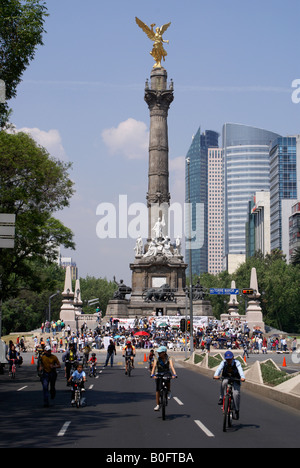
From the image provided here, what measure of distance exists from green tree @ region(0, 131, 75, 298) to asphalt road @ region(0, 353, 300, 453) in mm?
11122

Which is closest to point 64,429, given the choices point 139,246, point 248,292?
point 248,292

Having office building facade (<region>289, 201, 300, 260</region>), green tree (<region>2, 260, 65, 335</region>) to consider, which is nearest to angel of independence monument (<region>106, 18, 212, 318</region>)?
green tree (<region>2, 260, 65, 335</region>)

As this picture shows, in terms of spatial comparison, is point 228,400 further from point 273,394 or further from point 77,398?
point 273,394

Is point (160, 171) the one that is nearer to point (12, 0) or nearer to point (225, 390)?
point (12, 0)

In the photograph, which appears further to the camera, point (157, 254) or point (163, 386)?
point (157, 254)

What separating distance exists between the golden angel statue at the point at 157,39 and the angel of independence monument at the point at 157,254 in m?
5.80

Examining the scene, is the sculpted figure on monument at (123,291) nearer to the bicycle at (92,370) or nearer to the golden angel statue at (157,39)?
the golden angel statue at (157,39)

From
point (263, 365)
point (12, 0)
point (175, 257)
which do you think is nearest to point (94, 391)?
point (263, 365)

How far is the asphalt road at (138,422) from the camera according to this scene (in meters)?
12.9

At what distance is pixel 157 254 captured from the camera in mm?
84938

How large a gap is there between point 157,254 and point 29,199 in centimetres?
4916

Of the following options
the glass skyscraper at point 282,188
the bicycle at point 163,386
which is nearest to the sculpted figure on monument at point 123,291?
the bicycle at point 163,386

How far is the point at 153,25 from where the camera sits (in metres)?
91.7

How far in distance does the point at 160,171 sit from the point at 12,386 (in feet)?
196
